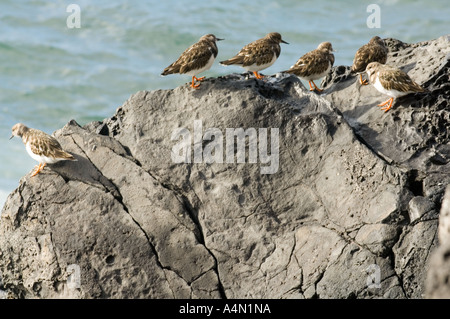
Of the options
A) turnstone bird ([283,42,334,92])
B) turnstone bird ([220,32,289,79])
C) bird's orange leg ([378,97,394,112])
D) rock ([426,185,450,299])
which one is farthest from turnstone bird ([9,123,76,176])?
rock ([426,185,450,299])

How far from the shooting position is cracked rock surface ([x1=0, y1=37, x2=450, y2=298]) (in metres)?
7.95

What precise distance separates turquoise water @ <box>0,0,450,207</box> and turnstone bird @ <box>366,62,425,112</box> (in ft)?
36.2

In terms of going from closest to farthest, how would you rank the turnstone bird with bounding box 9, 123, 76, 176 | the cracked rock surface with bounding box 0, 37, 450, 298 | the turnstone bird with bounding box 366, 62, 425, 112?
the cracked rock surface with bounding box 0, 37, 450, 298 → the turnstone bird with bounding box 9, 123, 76, 176 → the turnstone bird with bounding box 366, 62, 425, 112

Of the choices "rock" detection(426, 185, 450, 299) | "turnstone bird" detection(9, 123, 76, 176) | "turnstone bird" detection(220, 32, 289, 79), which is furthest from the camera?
"turnstone bird" detection(220, 32, 289, 79)

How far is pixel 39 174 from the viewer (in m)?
8.64

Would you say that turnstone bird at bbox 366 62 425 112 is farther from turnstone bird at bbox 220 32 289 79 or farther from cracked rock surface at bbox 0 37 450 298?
turnstone bird at bbox 220 32 289 79

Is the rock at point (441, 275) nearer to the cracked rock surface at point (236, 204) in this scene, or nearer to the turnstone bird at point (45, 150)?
the cracked rock surface at point (236, 204)

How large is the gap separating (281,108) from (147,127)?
159 cm

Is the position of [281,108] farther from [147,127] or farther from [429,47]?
[429,47]

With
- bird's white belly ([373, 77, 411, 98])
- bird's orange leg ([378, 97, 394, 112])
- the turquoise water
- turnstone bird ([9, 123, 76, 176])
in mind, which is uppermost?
the turquoise water

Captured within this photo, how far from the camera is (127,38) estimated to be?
76.9 feet

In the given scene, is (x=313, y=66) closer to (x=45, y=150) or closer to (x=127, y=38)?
(x=45, y=150)

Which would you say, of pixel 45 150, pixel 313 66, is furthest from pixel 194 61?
pixel 45 150

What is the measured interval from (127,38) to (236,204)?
1581 cm
